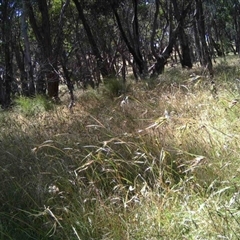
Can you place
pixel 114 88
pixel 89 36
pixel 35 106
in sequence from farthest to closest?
pixel 89 36 → pixel 35 106 → pixel 114 88

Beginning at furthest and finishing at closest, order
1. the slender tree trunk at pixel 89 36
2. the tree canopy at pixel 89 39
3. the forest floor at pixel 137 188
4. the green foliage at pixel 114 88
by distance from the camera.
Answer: the slender tree trunk at pixel 89 36 → the tree canopy at pixel 89 39 → the green foliage at pixel 114 88 → the forest floor at pixel 137 188

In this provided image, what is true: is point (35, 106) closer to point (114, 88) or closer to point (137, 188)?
point (114, 88)

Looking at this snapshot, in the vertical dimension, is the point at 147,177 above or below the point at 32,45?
below

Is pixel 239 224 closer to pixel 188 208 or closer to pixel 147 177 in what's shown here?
pixel 188 208

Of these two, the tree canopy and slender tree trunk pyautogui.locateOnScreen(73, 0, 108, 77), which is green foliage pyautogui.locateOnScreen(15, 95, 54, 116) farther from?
slender tree trunk pyautogui.locateOnScreen(73, 0, 108, 77)

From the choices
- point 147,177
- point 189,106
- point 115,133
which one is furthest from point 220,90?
point 147,177

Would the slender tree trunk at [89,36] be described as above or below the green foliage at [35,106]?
above

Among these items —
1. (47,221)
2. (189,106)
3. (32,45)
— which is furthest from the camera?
(32,45)

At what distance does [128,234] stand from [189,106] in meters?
2.36

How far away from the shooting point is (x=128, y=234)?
1758 mm

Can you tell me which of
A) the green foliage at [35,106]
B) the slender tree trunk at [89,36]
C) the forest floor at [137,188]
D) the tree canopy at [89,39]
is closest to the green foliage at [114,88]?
the tree canopy at [89,39]

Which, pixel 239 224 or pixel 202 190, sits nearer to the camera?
pixel 239 224

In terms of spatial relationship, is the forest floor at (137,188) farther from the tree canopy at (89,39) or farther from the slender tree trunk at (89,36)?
the slender tree trunk at (89,36)

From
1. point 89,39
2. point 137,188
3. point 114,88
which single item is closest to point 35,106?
point 114,88
